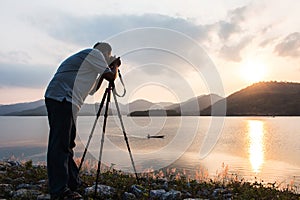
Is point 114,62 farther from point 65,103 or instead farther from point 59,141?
point 59,141

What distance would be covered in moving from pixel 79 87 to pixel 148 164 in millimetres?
15371

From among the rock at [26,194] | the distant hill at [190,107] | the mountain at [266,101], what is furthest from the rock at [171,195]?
the mountain at [266,101]

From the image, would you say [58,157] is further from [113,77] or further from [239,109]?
[239,109]

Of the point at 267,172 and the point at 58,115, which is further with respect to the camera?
the point at 267,172

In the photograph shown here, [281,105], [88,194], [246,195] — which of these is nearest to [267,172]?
[246,195]

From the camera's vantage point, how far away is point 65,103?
16.7 feet

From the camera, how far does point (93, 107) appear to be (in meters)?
7.25

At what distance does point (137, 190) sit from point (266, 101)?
532ft

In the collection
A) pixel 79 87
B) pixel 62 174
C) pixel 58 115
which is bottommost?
pixel 62 174

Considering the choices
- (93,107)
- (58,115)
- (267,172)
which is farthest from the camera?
(267,172)

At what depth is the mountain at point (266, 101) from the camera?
150875 mm

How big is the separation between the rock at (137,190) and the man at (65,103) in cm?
117

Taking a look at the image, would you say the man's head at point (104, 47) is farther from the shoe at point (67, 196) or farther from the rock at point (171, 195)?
the rock at point (171, 195)

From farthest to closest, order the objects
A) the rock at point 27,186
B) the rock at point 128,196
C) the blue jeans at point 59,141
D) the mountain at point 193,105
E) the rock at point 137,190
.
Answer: the mountain at point 193,105 → the rock at point 27,186 → the rock at point 137,190 → the rock at point 128,196 → the blue jeans at point 59,141
